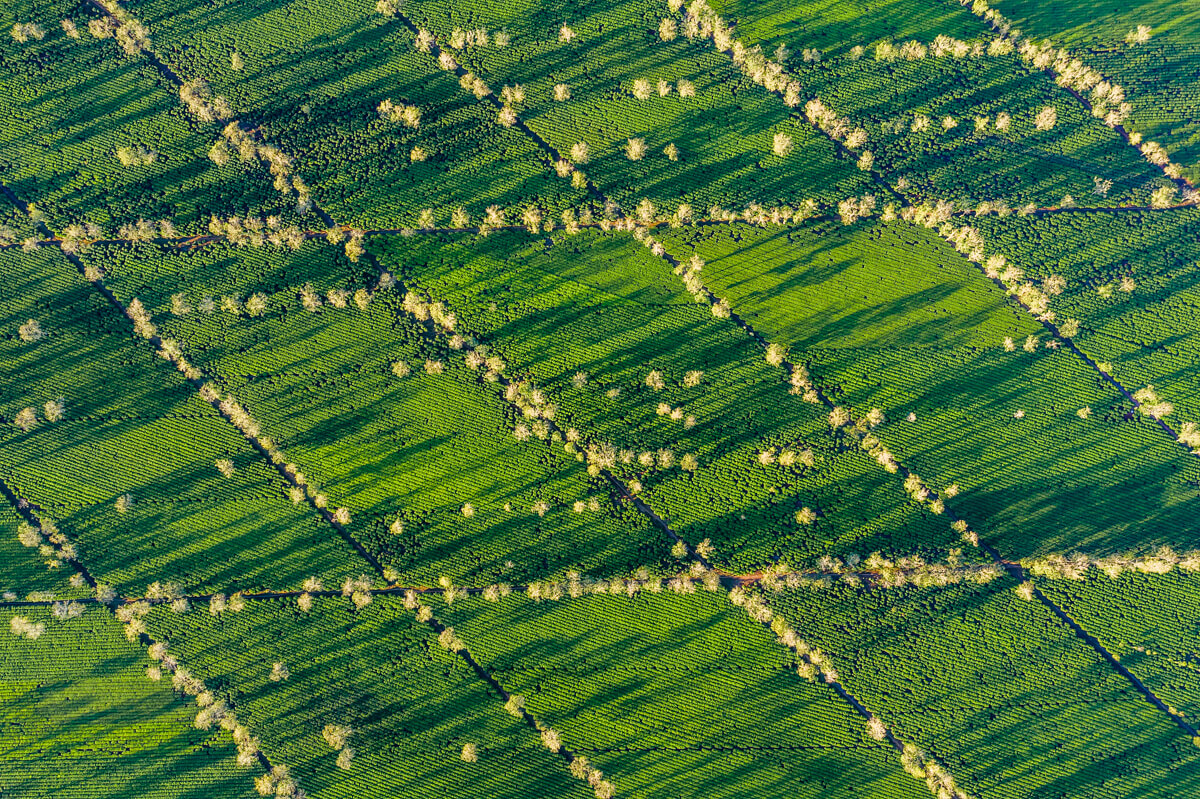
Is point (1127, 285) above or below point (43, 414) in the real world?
below

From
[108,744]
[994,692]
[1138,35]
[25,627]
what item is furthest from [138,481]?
[1138,35]

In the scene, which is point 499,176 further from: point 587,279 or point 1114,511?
point 1114,511

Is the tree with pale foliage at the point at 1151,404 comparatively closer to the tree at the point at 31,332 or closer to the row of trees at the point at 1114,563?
the row of trees at the point at 1114,563

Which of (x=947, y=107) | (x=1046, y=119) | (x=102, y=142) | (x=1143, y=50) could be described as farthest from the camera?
(x=1143, y=50)

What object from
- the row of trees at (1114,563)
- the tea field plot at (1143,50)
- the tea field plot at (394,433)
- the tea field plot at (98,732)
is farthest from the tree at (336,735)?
the tea field plot at (1143,50)

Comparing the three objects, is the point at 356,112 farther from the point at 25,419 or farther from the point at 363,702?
the point at 363,702

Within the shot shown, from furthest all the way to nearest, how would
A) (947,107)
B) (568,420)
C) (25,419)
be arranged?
(947,107) < (568,420) < (25,419)

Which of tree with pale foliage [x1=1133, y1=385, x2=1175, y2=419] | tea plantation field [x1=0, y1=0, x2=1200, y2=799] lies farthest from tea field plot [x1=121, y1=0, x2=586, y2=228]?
tree with pale foliage [x1=1133, y1=385, x2=1175, y2=419]

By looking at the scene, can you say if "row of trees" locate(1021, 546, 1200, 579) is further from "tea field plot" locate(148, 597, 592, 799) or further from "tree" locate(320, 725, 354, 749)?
"tree" locate(320, 725, 354, 749)
